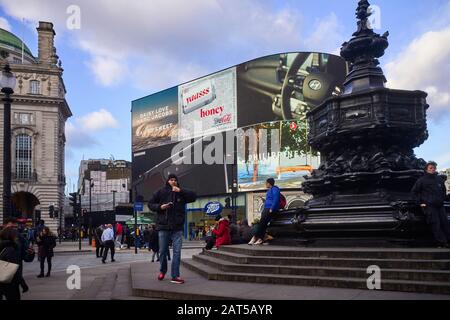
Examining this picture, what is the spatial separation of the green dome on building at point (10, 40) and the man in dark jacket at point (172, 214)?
2843 inches

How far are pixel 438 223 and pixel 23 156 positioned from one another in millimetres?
60076

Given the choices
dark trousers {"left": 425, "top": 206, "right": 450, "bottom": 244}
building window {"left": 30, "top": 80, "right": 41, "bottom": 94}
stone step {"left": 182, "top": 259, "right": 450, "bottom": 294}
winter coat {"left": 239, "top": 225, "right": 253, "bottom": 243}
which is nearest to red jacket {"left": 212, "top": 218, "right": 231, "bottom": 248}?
winter coat {"left": 239, "top": 225, "right": 253, "bottom": 243}

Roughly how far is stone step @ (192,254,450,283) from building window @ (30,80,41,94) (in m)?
57.9

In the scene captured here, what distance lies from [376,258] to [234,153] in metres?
49.7

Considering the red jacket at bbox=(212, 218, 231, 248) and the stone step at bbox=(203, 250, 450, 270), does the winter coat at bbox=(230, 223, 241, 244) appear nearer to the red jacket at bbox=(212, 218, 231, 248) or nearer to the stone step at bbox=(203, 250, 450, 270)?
the red jacket at bbox=(212, 218, 231, 248)

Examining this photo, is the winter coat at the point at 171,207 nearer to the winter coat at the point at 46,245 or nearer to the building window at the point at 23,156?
the winter coat at the point at 46,245

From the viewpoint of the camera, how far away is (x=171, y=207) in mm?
7637

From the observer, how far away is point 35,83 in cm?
6134

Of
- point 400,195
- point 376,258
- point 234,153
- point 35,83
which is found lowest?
point 376,258

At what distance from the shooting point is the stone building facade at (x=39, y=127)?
60.5 metres

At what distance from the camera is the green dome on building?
71.8 metres
